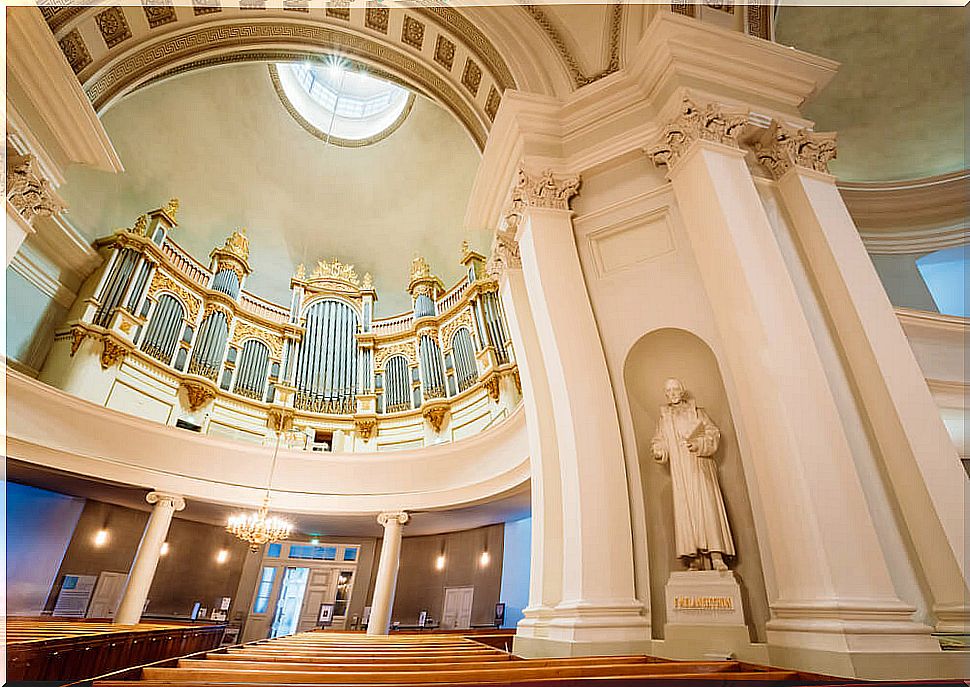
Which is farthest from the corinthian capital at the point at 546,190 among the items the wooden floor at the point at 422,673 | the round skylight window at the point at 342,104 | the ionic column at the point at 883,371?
the round skylight window at the point at 342,104

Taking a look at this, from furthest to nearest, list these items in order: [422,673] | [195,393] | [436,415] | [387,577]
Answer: [436,415]
[195,393]
[387,577]
[422,673]

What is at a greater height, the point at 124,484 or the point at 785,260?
the point at 785,260

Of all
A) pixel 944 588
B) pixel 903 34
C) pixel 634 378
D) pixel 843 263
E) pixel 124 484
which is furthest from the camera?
pixel 124 484

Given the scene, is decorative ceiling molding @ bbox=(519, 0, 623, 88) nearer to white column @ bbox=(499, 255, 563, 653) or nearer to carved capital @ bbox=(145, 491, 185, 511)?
white column @ bbox=(499, 255, 563, 653)

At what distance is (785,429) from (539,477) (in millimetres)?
1825

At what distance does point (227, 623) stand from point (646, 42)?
12093 millimetres

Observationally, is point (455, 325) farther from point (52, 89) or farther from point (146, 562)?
point (52, 89)

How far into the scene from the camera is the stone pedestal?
109 inches

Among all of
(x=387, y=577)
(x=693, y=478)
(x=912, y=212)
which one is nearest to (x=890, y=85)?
(x=912, y=212)

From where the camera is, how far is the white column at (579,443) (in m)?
2.95

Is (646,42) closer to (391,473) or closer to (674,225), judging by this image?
(674,225)

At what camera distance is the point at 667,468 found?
3457mm

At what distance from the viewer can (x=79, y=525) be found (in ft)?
28.5

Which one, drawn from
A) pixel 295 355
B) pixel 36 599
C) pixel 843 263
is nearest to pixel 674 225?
pixel 843 263
